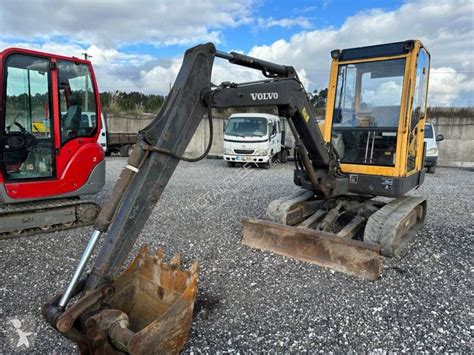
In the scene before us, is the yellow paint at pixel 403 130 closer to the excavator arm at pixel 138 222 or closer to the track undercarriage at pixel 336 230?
the track undercarriage at pixel 336 230

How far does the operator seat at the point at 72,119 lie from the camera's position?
543 cm

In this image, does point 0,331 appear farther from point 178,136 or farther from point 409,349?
point 409,349

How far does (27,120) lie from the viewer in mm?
5094

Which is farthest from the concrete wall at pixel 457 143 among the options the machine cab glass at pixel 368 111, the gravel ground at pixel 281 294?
the machine cab glass at pixel 368 111

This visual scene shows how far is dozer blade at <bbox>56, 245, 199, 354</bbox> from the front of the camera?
2203 millimetres

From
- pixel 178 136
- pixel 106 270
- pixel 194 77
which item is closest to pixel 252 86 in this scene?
pixel 194 77

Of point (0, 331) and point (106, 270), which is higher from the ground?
point (106, 270)

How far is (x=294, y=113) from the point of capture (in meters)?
3.93

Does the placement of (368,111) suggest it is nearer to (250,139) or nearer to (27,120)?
(27,120)

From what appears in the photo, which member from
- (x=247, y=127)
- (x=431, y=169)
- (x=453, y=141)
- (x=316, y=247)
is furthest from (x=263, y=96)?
(x=453, y=141)

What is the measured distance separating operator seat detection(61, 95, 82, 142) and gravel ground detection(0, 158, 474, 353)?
151 centimetres

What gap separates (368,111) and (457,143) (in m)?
14.3

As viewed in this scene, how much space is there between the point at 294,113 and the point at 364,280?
1.95 meters

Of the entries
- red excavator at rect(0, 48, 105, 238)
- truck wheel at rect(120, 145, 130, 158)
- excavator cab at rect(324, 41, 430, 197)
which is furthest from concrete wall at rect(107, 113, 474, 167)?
excavator cab at rect(324, 41, 430, 197)
